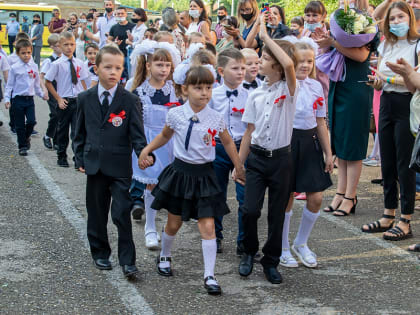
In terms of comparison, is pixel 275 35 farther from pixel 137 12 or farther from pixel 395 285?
pixel 137 12

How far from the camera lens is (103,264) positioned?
5.07 meters

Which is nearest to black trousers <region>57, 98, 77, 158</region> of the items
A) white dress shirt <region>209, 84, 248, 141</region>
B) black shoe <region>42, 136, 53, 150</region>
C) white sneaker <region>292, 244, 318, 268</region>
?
black shoe <region>42, 136, 53, 150</region>

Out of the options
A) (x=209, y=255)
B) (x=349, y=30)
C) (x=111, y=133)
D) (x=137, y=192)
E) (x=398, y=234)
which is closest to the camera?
(x=209, y=255)

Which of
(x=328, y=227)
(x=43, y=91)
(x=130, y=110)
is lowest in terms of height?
(x=328, y=227)

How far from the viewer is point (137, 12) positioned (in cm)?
1387

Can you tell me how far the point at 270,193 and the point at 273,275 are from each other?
2.09 ft

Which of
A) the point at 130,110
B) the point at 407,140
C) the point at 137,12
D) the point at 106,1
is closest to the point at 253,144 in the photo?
the point at 130,110

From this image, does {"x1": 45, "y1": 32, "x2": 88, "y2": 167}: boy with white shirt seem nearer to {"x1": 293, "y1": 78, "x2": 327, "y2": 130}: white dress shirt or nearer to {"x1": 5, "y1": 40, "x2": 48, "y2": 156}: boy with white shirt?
{"x1": 5, "y1": 40, "x2": 48, "y2": 156}: boy with white shirt

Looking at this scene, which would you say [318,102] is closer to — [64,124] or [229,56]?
[229,56]

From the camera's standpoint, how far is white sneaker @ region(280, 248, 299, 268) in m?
5.27

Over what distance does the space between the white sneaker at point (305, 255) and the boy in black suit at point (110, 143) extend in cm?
142

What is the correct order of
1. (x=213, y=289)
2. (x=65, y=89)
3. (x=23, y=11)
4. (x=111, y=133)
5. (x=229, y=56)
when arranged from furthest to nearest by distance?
(x=23, y=11) → (x=65, y=89) → (x=229, y=56) → (x=111, y=133) → (x=213, y=289)

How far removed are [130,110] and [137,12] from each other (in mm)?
9310

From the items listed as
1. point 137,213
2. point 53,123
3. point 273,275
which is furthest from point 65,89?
point 273,275
